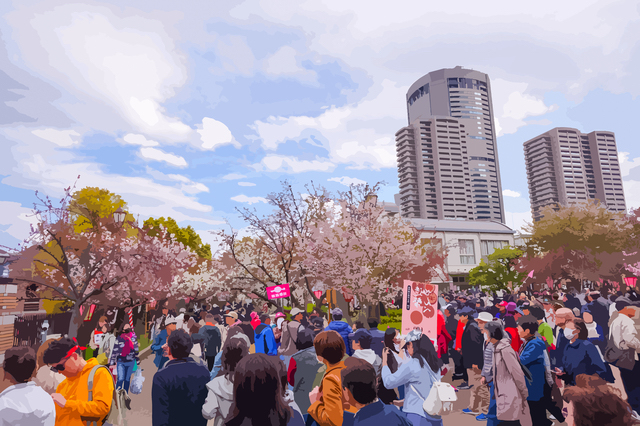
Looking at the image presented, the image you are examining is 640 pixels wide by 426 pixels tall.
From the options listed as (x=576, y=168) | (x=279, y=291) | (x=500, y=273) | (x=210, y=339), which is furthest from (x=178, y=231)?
(x=576, y=168)

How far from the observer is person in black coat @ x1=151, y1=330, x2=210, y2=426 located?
382 cm

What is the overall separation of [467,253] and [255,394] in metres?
73.1

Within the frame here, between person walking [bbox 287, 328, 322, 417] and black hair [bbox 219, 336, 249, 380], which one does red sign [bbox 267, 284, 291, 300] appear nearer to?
person walking [bbox 287, 328, 322, 417]

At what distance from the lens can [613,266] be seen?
115ft

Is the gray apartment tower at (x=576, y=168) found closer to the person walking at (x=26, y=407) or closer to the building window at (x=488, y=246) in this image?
the building window at (x=488, y=246)

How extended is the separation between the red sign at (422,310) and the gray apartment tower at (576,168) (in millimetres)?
198477

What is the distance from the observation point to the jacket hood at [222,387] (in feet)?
11.9

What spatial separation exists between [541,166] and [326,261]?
198637 millimetres

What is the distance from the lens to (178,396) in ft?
12.6

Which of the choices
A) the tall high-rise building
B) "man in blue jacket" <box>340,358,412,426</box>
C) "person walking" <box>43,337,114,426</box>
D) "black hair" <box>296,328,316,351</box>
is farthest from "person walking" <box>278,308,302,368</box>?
the tall high-rise building

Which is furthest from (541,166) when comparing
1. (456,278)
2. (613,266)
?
(613,266)

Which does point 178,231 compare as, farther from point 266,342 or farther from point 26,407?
point 26,407

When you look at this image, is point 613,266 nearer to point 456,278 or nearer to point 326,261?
point 326,261

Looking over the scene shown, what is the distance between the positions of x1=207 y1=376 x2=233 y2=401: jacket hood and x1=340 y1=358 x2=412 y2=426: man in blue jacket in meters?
1.21
